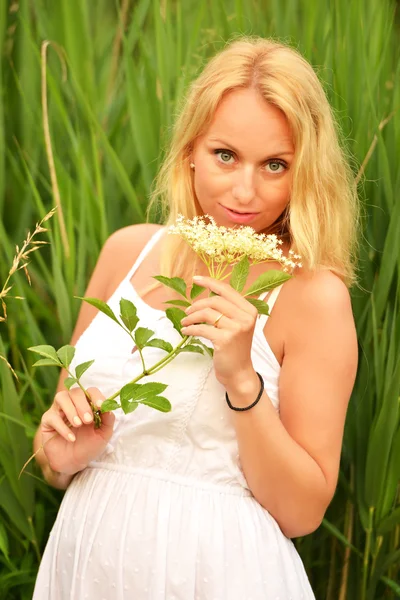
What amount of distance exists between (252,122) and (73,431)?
1.63 feet

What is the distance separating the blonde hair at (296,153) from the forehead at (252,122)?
10 millimetres

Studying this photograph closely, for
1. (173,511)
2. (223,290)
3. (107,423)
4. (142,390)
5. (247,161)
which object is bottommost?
(173,511)

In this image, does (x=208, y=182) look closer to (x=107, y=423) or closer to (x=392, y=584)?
(x=107, y=423)

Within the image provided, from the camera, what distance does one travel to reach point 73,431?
1.30 meters

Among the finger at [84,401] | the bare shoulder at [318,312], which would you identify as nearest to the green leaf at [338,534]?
the bare shoulder at [318,312]

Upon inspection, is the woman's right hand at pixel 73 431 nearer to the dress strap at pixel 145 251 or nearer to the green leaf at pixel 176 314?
the green leaf at pixel 176 314

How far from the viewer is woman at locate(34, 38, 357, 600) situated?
1.26 m

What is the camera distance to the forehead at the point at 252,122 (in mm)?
1285

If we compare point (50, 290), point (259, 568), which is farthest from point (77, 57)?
point (259, 568)

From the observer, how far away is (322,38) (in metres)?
1.73

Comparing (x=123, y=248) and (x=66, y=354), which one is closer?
(x=66, y=354)

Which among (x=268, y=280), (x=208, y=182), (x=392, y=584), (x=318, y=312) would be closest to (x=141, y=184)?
(x=208, y=182)

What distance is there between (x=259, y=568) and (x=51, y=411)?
356 millimetres

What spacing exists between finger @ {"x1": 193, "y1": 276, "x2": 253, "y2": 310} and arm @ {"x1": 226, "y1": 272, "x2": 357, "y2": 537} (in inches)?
6.1
